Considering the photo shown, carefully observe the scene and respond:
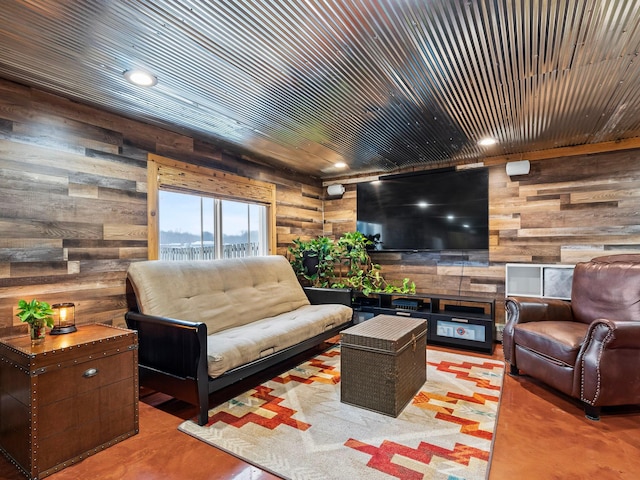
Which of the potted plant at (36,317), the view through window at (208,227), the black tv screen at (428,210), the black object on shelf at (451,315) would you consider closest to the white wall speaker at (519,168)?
the black tv screen at (428,210)

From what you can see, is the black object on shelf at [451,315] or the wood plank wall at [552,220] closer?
the wood plank wall at [552,220]

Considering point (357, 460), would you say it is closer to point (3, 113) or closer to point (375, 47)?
point (375, 47)

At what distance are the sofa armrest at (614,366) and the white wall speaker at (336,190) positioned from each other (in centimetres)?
335

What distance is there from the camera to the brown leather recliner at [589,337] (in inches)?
85.1

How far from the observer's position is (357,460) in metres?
1.76

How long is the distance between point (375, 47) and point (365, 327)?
1.84 m

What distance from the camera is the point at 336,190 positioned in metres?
4.95

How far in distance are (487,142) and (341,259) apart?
2270mm

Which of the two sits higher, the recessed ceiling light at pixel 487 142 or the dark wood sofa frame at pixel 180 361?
the recessed ceiling light at pixel 487 142

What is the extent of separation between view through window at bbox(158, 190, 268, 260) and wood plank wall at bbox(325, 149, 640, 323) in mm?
2149

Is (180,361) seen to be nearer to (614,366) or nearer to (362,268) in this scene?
(614,366)

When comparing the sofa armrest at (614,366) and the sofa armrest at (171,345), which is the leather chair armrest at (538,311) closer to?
the sofa armrest at (614,366)

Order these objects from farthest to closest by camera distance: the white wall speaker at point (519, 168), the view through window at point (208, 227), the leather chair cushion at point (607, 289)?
the white wall speaker at point (519, 168) < the view through window at point (208, 227) < the leather chair cushion at point (607, 289)

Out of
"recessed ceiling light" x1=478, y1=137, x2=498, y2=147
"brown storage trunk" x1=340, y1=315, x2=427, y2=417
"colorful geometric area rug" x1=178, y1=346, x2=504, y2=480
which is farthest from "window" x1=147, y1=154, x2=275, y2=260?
"recessed ceiling light" x1=478, y1=137, x2=498, y2=147
